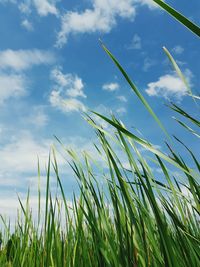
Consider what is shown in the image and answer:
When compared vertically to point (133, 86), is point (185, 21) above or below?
below

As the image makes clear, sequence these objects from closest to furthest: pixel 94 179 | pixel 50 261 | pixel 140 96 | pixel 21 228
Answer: pixel 140 96 → pixel 94 179 → pixel 50 261 → pixel 21 228

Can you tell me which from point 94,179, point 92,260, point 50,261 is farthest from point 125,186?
point 50,261

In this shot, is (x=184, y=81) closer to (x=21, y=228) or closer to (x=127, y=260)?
(x=127, y=260)

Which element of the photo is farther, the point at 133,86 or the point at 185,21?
the point at 133,86

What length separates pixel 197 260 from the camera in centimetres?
86

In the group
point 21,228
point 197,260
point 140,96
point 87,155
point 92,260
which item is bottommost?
point 197,260

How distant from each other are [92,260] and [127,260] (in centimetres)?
56

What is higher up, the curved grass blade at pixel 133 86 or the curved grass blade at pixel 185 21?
the curved grass blade at pixel 133 86

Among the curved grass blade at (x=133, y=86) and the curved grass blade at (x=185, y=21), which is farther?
the curved grass blade at (x=133, y=86)

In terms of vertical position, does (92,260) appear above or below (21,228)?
below

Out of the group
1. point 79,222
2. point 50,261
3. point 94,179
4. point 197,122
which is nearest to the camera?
point 197,122

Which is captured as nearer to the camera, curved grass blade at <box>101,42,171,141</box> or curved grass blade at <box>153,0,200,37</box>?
curved grass blade at <box>153,0,200,37</box>

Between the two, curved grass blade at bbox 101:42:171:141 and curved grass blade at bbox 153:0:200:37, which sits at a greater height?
curved grass blade at bbox 101:42:171:141

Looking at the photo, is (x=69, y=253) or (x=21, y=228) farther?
(x=21, y=228)
